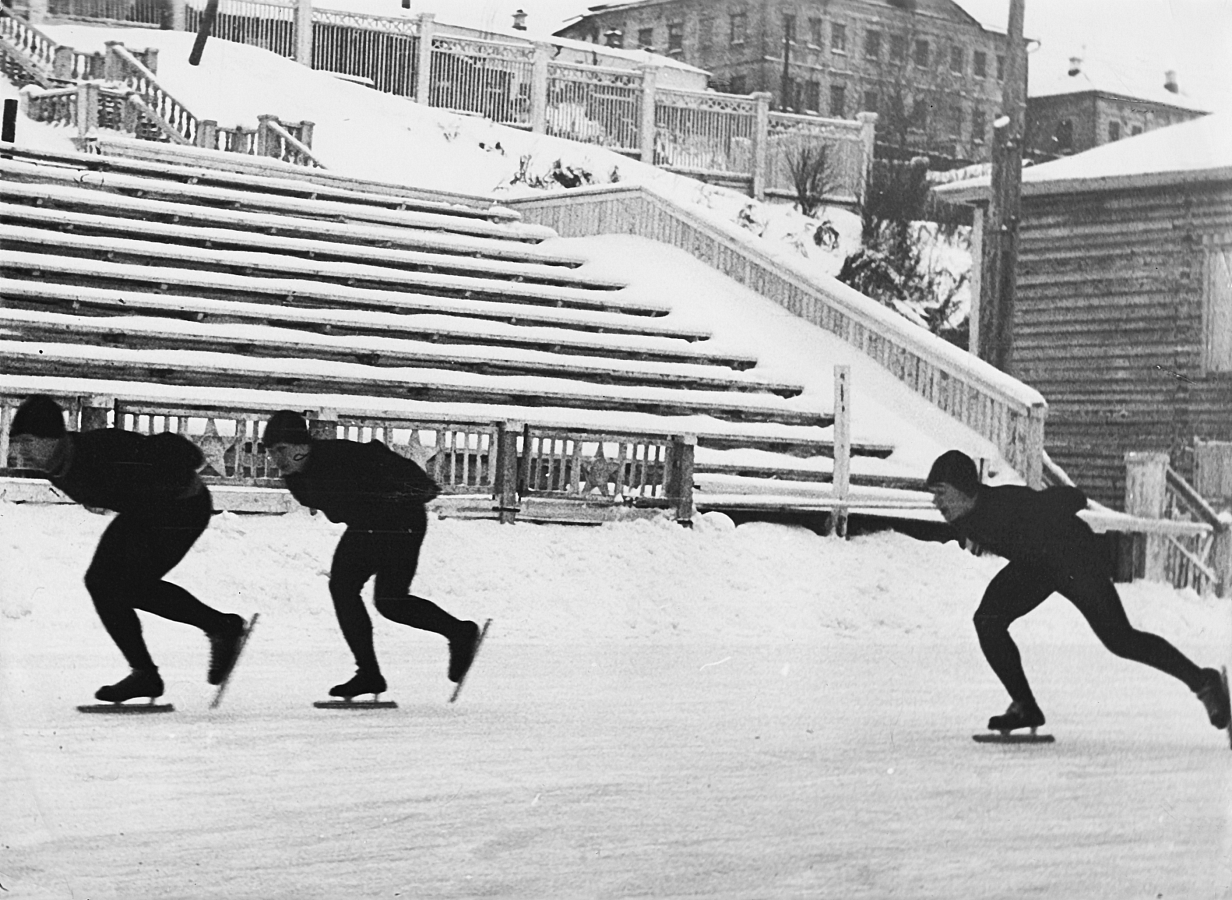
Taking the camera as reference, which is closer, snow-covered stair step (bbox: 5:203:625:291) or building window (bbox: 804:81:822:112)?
building window (bbox: 804:81:822:112)

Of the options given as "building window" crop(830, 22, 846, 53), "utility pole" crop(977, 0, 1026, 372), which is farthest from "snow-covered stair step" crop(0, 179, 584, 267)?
"utility pole" crop(977, 0, 1026, 372)

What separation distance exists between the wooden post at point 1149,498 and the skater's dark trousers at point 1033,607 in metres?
0.17

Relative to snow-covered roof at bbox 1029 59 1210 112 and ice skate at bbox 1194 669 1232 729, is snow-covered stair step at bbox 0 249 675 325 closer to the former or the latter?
snow-covered roof at bbox 1029 59 1210 112

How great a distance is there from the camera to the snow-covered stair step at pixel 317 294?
4.22 metres

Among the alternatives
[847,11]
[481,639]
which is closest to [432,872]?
[481,639]

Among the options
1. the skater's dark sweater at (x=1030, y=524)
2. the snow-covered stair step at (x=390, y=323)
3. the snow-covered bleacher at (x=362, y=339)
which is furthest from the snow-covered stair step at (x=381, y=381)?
the skater's dark sweater at (x=1030, y=524)

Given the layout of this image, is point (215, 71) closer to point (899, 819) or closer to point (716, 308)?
point (716, 308)

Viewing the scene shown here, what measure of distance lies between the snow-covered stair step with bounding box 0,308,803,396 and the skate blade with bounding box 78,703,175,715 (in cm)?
96

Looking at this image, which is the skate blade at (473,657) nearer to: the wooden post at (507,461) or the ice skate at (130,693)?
the wooden post at (507,461)

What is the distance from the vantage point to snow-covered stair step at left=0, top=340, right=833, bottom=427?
407cm

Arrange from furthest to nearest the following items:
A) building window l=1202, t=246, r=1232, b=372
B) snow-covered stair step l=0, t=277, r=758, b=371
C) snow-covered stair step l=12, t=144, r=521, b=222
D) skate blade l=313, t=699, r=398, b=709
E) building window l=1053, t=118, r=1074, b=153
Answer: building window l=1202, t=246, r=1232, b=372, building window l=1053, t=118, r=1074, b=153, snow-covered stair step l=12, t=144, r=521, b=222, skate blade l=313, t=699, r=398, b=709, snow-covered stair step l=0, t=277, r=758, b=371

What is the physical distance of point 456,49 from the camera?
14.4ft

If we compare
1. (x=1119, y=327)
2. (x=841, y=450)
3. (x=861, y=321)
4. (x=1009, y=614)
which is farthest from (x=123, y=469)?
(x=1119, y=327)

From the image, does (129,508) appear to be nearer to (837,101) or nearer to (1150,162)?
(837,101)
